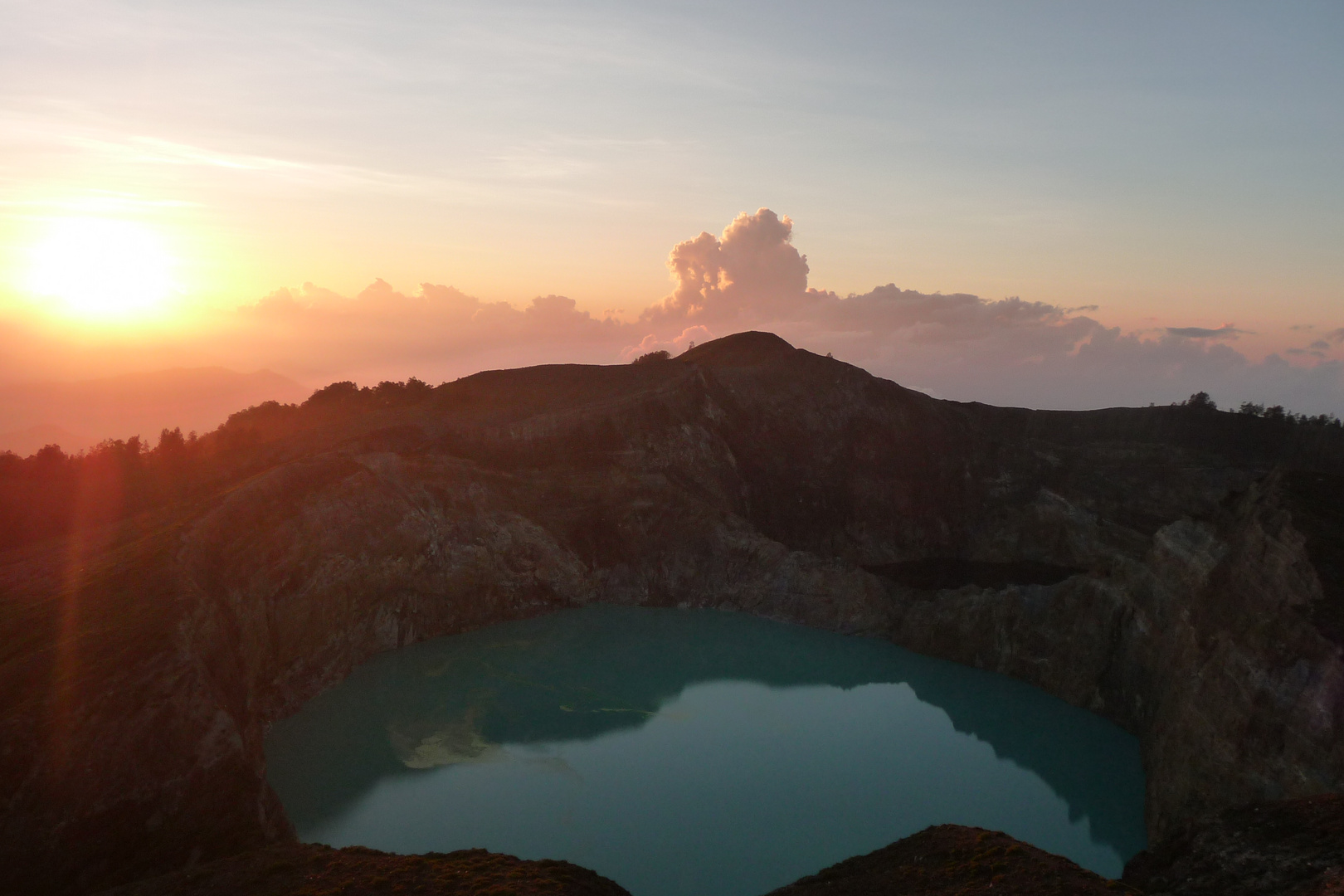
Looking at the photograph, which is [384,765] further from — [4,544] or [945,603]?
[945,603]

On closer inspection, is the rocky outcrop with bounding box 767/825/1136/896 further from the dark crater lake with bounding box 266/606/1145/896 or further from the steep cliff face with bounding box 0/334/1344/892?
the steep cliff face with bounding box 0/334/1344/892

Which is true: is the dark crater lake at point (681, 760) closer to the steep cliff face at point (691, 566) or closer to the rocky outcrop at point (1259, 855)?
the steep cliff face at point (691, 566)

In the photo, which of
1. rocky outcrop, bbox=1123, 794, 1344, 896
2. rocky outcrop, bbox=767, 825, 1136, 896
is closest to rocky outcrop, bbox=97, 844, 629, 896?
rocky outcrop, bbox=767, 825, 1136, 896

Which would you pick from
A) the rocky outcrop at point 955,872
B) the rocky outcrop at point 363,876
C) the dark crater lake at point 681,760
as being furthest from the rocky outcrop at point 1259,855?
the rocky outcrop at point 363,876

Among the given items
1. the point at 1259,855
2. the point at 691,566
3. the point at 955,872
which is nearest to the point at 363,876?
the point at 955,872

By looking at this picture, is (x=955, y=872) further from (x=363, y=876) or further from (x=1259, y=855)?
(x=363, y=876)
